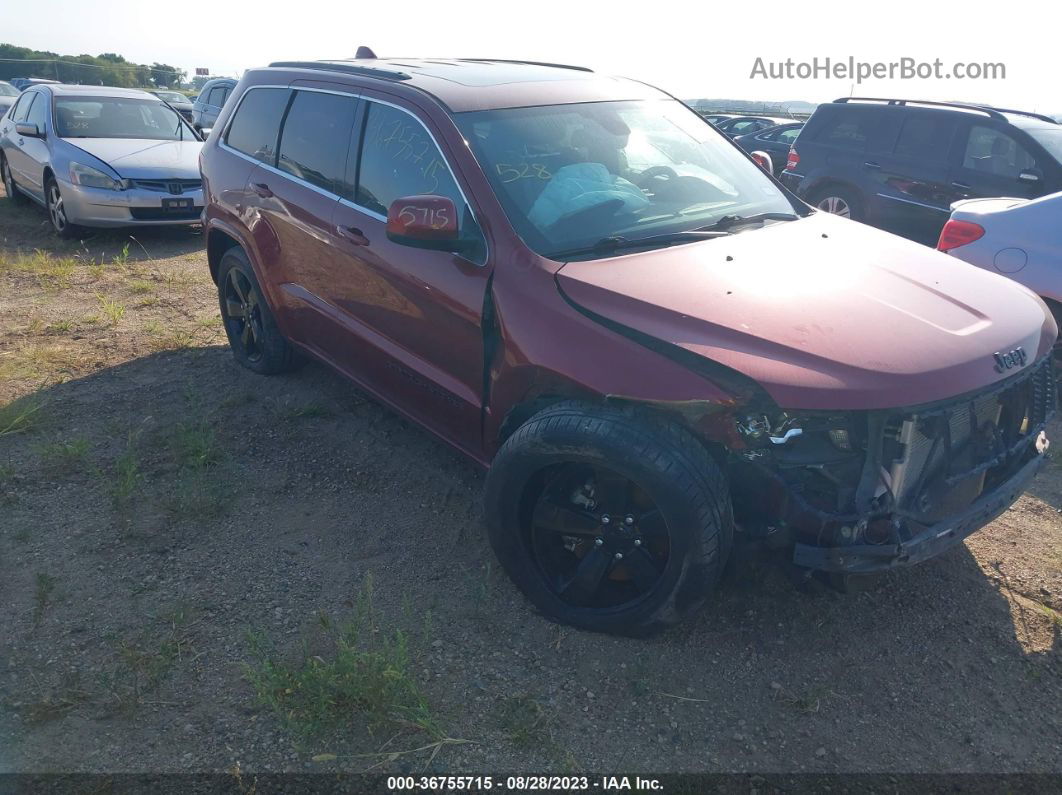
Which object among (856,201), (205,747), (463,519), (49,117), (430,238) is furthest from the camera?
(49,117)

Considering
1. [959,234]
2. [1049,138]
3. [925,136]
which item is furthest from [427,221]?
[1049,138]

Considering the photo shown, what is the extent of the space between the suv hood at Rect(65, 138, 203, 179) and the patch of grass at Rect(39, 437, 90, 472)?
5.48 metres

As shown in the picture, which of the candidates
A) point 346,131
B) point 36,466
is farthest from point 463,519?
point 36,466

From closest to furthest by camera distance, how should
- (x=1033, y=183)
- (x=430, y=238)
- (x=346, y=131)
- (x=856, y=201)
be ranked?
(x=430, y=238) → (x=346, y=131) → (x=1033, y=183) → (x=856, y=201)

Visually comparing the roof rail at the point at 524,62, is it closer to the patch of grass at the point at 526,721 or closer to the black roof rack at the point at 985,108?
the patch of grass at the point at 526,721

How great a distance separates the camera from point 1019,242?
16.4ft

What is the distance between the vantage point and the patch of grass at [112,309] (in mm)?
6539

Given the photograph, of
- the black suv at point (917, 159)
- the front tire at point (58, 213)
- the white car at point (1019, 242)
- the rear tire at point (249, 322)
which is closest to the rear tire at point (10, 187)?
the front tire at point (58, 213)

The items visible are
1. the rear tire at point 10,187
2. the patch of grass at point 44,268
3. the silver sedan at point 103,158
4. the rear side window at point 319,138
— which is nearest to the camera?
the rear side window at point 319,138

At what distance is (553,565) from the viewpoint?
10.3 ft

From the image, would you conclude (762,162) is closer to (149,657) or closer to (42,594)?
(149,657)

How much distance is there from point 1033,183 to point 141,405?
24.8 feet

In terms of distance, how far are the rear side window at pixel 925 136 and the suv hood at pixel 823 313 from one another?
5.43m

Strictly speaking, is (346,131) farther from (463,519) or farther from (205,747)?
(205,747)
